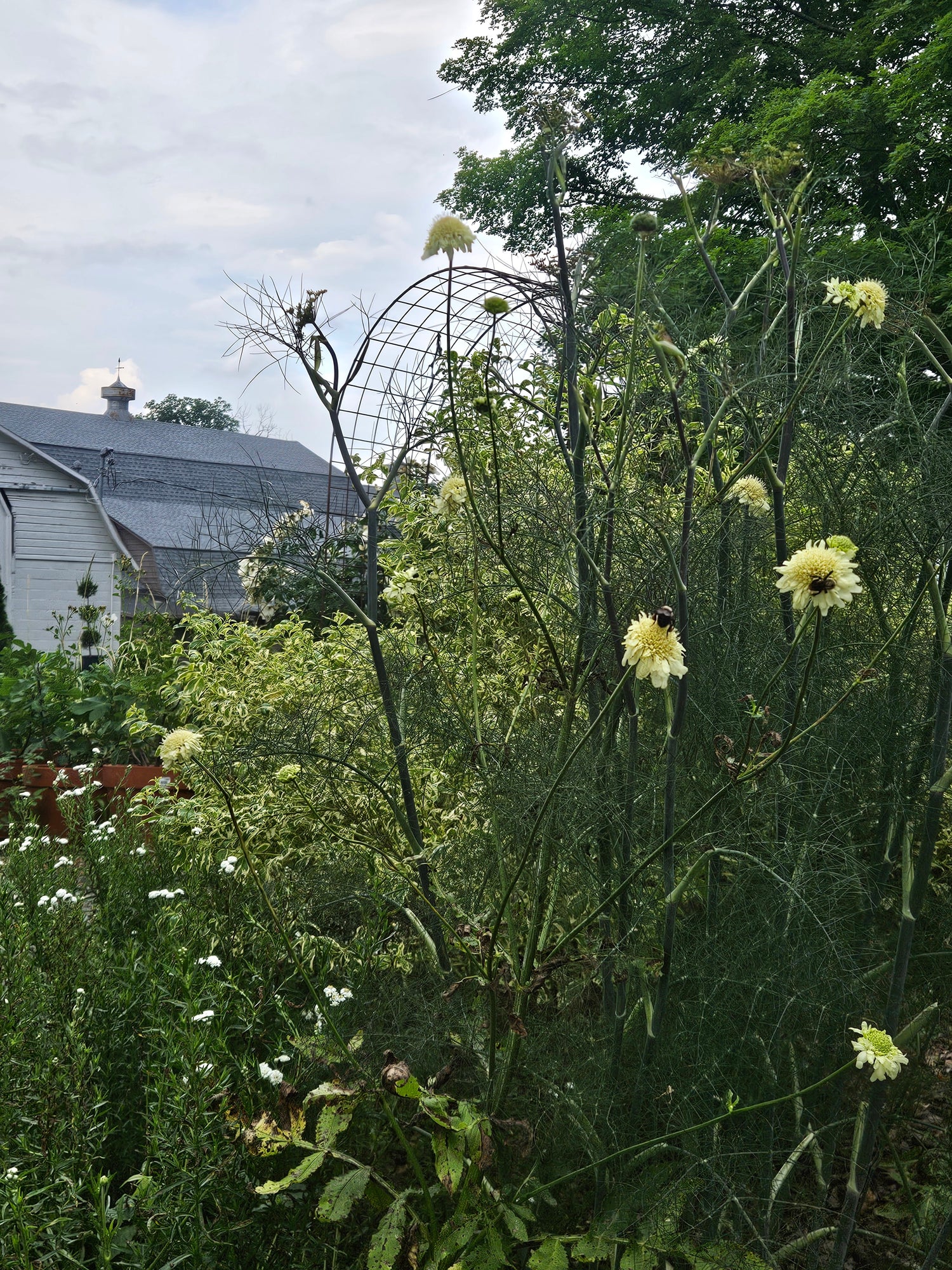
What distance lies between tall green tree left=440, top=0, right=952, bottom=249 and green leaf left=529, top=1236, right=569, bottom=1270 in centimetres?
776

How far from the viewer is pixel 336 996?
7.56 feet

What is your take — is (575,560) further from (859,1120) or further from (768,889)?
(859,1120)

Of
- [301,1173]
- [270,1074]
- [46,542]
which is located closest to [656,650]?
[301,1173]

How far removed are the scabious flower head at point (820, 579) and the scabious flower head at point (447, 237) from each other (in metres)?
1.00

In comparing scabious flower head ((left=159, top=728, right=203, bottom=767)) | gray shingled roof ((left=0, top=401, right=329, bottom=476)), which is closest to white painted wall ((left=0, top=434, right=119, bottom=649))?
gray shingled roof ((left=0, top=401, right=329, bottom=476))

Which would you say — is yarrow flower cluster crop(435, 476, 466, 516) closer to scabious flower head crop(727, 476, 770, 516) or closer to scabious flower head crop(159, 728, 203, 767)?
scabious flower head crop(727, 476, 770, 516)

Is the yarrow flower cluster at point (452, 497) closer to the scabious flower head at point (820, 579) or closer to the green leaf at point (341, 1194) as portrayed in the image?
the scabious flower head at point (820, 579)

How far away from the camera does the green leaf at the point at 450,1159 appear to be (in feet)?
5.23

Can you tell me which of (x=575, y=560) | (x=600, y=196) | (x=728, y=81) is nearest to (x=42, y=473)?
(x=600, y=196)

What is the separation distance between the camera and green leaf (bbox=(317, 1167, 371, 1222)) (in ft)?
5.32

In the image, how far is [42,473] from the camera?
20203 millimetres

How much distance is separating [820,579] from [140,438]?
25.3 m

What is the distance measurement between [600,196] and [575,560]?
53.9 ft

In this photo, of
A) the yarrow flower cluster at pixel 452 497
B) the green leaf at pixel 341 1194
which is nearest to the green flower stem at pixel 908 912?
the green leaf at pixel 341 1194
